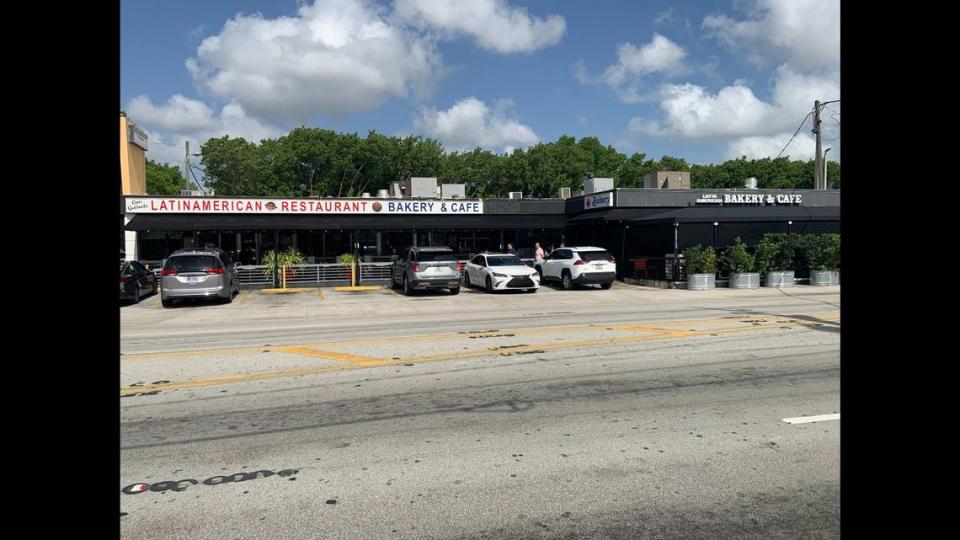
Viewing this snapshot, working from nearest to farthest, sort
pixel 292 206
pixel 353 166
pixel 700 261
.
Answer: pixel 700 261 < pixel 292 206 < pixel 353 166

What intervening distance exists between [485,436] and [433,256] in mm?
17386

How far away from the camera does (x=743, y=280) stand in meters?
24.7

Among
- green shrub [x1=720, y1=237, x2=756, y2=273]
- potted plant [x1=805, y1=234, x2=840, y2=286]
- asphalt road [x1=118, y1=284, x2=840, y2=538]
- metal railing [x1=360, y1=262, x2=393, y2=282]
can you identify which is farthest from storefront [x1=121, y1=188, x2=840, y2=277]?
asphalt road [x1=118, y1=284, x2=840, y2=538]

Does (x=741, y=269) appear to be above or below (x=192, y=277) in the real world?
above

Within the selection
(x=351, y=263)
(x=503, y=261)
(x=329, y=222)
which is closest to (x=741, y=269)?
(x=503, y=261)

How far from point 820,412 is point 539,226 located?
25715 mm

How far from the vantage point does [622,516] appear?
165 inches

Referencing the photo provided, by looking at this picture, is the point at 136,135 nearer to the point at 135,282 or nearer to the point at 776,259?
the point at 135,282

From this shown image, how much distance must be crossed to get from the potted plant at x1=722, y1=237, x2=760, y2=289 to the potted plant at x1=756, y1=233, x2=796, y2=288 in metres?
0.60

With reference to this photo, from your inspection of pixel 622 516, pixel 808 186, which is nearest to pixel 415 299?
pixel 622 516

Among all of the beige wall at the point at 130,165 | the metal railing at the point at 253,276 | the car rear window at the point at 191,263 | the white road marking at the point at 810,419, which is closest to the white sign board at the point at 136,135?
the beige wall at the point at 130,165

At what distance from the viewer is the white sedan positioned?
23.6 meters

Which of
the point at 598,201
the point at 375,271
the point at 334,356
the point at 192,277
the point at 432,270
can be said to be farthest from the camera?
the point at 598,201

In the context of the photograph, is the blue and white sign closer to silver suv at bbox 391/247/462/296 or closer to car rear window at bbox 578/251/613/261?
car rear window at bbox 578/251/613/261
